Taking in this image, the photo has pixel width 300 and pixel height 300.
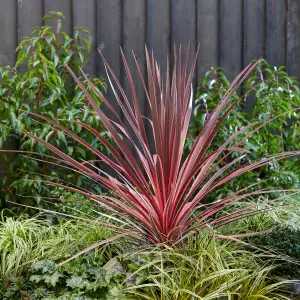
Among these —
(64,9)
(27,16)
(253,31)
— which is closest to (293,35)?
(253,31)

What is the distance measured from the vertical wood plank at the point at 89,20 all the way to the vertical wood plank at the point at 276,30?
1.44 metres

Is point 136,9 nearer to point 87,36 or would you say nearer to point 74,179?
point 87,36

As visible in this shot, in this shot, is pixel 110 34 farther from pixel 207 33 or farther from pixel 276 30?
pixel 276 30

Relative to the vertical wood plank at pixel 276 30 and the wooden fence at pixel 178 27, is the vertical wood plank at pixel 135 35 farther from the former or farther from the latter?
the vertical wood plank at pixel 276 30

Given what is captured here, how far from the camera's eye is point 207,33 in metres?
4.77

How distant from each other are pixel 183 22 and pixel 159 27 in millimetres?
203

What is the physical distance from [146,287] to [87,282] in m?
0.30

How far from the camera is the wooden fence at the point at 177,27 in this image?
4.48 metres

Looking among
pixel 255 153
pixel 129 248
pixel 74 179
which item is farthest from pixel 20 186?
pixel 255 153

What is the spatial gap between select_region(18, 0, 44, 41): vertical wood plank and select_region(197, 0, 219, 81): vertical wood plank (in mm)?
1277

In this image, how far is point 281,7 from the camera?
4.89 metres

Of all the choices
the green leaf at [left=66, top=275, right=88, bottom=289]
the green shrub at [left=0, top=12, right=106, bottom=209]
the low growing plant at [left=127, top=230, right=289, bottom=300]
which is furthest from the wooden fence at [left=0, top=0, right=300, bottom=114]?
the green leaf at [left=66, top=275, right=88, bottom=289]

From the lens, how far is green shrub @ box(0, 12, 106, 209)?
4.13m

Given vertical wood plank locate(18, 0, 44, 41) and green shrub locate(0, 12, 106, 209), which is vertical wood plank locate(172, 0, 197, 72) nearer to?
green shrub locate(0, 12, 106, 209)
